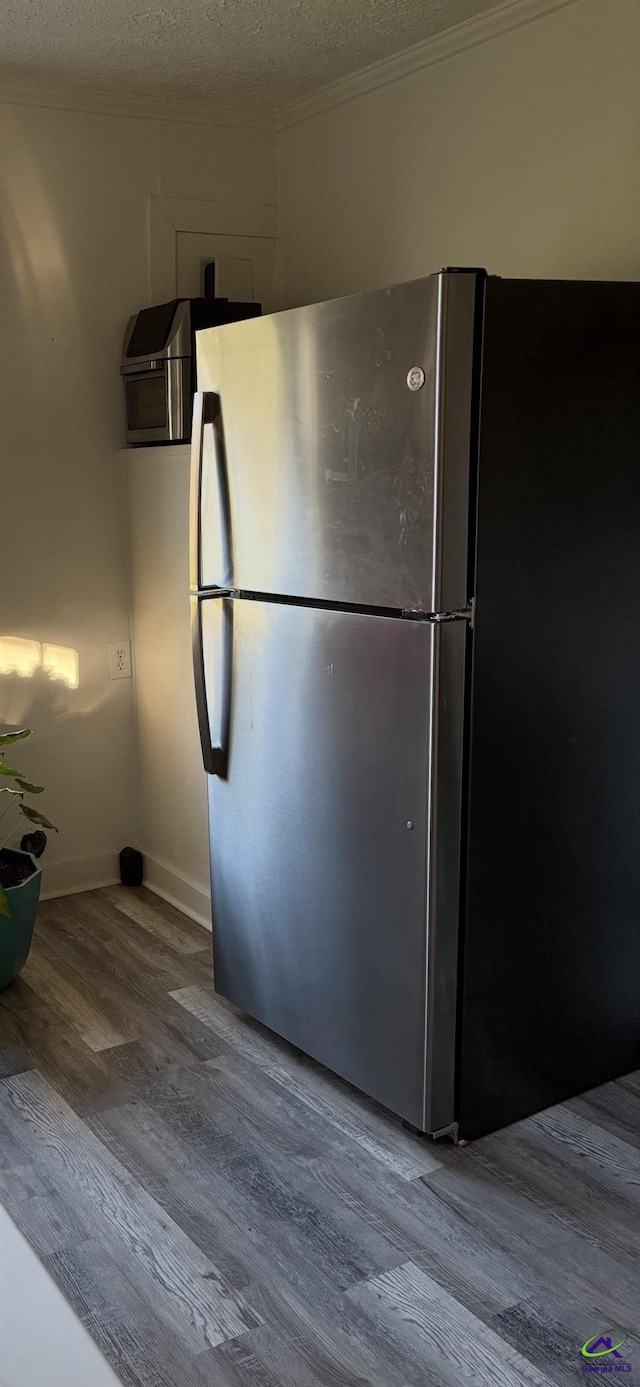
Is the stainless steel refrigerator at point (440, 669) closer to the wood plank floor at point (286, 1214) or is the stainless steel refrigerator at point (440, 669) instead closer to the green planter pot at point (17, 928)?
the wood plank floor at point (286, 1214)

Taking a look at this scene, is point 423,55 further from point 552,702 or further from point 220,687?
point 552,702

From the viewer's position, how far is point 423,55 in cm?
294

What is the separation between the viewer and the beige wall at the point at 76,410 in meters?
3.25

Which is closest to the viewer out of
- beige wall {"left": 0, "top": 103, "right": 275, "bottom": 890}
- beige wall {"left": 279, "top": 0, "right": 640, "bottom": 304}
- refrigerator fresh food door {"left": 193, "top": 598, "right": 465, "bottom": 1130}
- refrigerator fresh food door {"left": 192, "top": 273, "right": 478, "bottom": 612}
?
refrigerator fresh food door {"left": 192, "top": 273, "right": 478, "bottom": 612}

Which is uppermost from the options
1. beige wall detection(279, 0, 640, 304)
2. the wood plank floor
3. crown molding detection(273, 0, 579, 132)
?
crown molding detection(273, 0, 579, 132)

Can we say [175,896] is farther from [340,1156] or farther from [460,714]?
[460,714]

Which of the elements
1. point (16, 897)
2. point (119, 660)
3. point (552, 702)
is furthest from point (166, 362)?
point (552, 702)

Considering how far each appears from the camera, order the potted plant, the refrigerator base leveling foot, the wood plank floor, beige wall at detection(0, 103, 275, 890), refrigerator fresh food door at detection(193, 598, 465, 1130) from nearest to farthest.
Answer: the wood plank floor
refrigerator fresh food door at detection(193, 598, 465, 1130)
the refrigerator base leveling foot
the potted plant
beige wall at detection(0, 103, 275, 890)

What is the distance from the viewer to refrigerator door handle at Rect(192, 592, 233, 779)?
2533 mm

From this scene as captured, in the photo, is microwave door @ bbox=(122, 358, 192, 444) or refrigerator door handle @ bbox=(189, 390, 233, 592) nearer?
refrigerator door handle @ bbox=(189, 390, 233, 592)

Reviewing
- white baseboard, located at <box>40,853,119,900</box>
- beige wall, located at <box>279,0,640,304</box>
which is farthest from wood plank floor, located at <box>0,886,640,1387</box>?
beige wall, located at <box>279,0,640,304</box>

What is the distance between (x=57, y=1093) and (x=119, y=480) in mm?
1851

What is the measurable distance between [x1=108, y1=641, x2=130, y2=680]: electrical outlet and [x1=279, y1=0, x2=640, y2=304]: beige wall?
1216 millimetres

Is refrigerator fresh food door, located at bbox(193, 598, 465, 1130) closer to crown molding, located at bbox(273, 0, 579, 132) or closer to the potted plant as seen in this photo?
the potted plant
